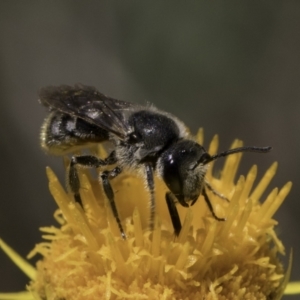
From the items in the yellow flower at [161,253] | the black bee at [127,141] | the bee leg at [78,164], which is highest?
the black bee at [127,141]

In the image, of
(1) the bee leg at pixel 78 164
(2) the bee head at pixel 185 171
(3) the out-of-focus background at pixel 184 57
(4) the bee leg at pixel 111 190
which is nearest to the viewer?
(2) the bee head at pixel 185 171

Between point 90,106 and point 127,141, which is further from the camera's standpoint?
point 90,106

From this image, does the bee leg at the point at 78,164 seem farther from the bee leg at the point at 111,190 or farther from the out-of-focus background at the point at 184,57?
the out-of-focus background at the point at 184,57

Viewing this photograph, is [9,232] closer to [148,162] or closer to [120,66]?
[120,66]

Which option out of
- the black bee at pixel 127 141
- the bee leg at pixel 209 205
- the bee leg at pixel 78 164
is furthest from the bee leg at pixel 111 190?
the bee leg at pixel 209 205

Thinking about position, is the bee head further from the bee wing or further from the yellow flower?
the bee wing

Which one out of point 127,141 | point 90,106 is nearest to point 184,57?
point 90,106

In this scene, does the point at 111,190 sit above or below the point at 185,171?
below

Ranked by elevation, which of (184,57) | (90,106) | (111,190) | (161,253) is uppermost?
(90,106)

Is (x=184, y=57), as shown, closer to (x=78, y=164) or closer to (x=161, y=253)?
(x=78, y=164)
